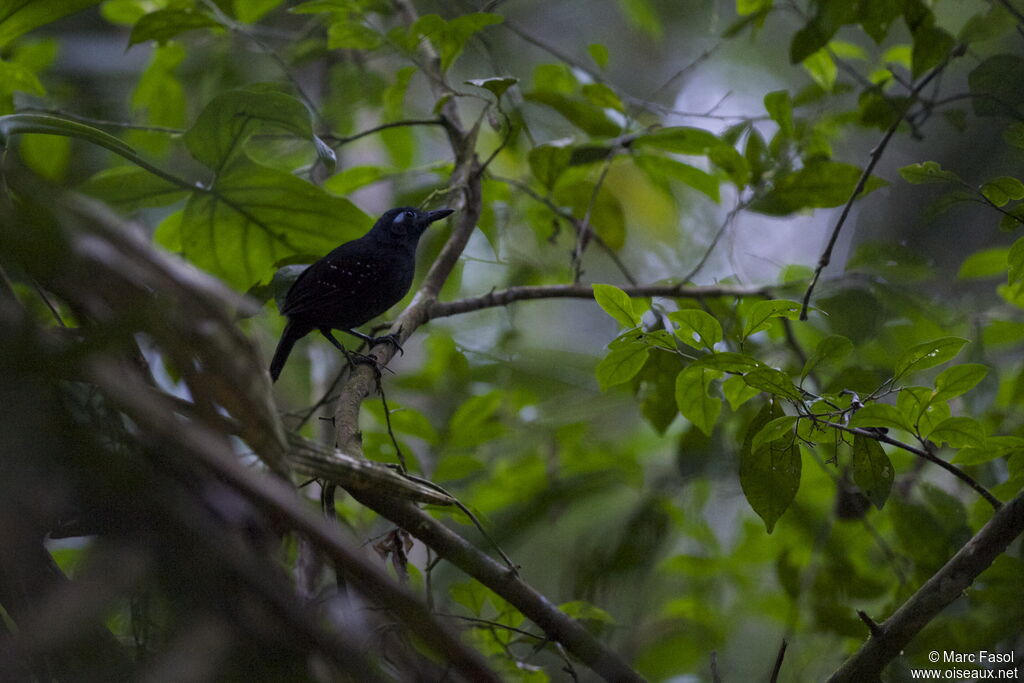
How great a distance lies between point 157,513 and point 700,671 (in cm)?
255

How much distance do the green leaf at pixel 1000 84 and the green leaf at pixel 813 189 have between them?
0.93 feet

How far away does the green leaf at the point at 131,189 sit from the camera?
1.73m

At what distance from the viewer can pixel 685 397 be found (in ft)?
4.53

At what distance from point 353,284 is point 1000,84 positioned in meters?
1.57

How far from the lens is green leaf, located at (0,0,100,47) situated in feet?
4.91

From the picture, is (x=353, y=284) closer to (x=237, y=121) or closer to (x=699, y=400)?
(x=237, y=121)

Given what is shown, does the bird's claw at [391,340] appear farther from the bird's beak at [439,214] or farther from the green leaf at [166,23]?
the green leaf at [166,23]

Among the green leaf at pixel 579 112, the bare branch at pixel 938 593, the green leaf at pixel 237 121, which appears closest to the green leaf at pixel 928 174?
the bare branch at pixel 938 593

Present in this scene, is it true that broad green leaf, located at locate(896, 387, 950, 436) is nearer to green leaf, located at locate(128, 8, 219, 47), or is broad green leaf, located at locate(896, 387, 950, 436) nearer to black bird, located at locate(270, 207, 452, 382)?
black bird, located at locate(270, 207, 452, 382)

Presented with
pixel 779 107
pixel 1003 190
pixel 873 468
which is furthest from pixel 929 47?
pixel 873 468

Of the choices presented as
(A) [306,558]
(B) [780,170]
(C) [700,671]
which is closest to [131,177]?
(A) [306,558]

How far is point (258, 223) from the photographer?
1787 millimetres

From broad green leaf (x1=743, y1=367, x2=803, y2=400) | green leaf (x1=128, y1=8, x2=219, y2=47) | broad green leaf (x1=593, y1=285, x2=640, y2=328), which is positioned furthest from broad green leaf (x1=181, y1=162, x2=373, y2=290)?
broad green leaf (x1=743, y1=367, x2=803, y2=400)

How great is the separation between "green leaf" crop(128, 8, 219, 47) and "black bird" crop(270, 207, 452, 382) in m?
0.67
